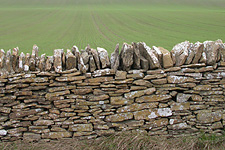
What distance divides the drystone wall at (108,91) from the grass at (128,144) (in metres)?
0.16

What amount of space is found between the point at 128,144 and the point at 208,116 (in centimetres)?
219

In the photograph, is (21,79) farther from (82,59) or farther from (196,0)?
(196,0)

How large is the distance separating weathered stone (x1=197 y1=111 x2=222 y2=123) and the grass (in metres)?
0.44

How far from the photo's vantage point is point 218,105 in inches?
205

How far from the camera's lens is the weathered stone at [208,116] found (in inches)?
203

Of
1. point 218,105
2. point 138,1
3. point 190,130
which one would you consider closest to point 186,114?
point 190,130

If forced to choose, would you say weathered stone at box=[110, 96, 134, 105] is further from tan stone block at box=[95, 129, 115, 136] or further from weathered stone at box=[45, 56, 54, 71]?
weathered stone at box=[45, 56, 54, 71]

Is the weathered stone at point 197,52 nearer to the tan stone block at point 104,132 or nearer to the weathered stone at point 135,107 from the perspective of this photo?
the weathered stone at point 135,107

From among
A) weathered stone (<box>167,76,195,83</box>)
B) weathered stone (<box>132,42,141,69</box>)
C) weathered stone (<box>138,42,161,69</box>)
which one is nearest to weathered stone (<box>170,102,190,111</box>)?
weathered stone (<box>167,76,195,83</box>)

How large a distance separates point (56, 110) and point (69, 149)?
36.5 inches

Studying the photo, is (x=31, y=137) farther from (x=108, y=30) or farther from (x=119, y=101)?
(x=108, y=30)

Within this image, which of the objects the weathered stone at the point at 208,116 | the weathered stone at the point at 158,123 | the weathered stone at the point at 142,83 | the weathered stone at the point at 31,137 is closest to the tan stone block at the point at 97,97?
the weathered stone at the point at 142,83

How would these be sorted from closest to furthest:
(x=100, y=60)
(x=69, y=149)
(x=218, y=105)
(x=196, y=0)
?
(x=69, y=149) → (x=100, y=60) → (x=218, y=105) → (x=196, y=0)

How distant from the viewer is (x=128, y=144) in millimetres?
4570
